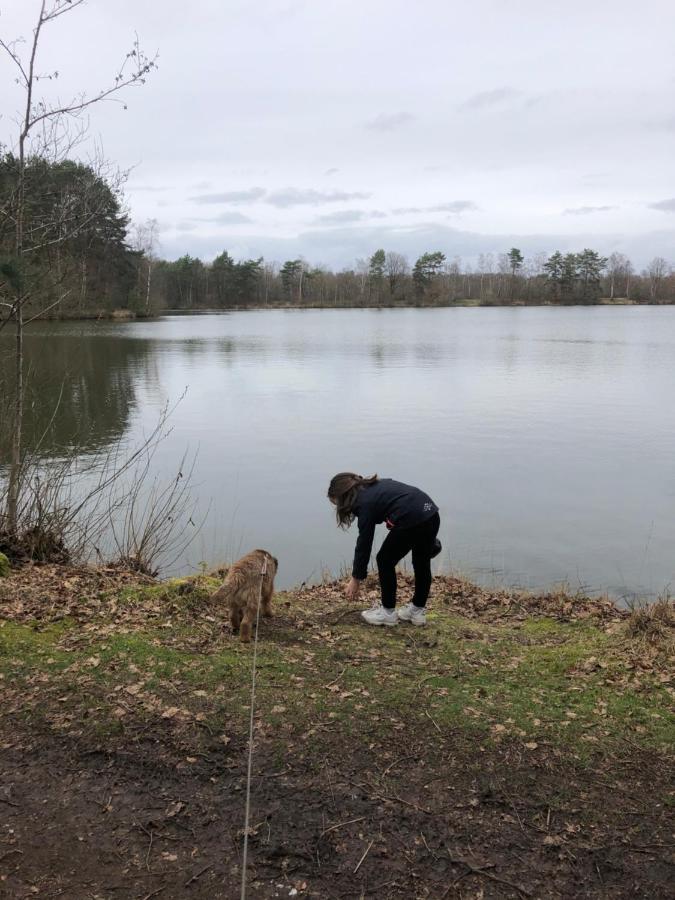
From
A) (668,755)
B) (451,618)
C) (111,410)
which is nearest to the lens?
(668,755)

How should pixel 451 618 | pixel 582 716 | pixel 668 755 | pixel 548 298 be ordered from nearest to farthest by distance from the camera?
pixel 668 755
pixel 582 716
pixel 451 618
pixel 548 298

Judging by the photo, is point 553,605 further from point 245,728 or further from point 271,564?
point 245,728

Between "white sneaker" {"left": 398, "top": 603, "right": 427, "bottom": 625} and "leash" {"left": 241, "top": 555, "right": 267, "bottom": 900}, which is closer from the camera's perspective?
"leash" {"left": 241, "top": 555, "right": 267, "bottom": 900}

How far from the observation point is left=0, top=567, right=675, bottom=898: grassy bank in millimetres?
3072

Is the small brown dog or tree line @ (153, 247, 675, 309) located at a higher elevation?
tree line @ (153, 247, 675, 309)

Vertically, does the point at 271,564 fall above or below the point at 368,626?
above

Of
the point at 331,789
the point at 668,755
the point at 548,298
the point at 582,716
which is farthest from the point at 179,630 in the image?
the point at 548,298

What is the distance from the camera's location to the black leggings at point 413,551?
5.61 metres

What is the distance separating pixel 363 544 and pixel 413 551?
18.4 inches

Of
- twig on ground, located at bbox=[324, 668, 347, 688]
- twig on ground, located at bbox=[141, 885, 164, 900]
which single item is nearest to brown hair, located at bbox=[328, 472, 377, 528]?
twig on ground, located at bbox=[324, 668, 347, 688]

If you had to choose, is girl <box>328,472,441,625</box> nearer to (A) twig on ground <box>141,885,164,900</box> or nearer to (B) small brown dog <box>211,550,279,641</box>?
(B) small brown dog <box>211,550,279,641</box>

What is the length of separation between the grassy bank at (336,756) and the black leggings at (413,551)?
36 centimetres

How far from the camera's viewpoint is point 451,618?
275 inches

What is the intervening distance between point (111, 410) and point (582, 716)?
775 inches
